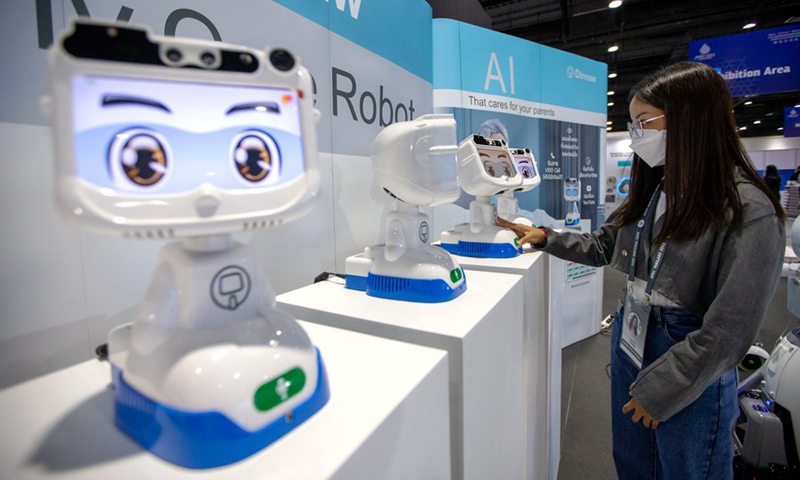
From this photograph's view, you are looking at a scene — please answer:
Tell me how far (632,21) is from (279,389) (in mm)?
7483

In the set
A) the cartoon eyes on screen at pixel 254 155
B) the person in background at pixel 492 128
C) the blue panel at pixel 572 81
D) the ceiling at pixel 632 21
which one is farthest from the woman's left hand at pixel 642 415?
the ceiling at pixel 632 21

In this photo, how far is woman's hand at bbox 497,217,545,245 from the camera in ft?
5.28

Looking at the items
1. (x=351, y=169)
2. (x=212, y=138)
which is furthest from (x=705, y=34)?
A: (x=212, y=138)

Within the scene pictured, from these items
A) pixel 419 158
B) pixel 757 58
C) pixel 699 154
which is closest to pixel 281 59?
pixel 419 158

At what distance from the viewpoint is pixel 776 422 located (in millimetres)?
1623

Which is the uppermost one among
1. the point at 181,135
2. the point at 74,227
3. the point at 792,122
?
the point at 792,122

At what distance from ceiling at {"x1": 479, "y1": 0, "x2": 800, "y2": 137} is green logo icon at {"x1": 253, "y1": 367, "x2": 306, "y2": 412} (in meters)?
6.60

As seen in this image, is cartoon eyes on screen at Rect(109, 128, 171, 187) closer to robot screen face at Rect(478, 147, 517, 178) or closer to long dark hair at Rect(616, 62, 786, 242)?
long dark hair at Rect(616, 62, 786, 242)

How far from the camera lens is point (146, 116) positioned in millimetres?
493

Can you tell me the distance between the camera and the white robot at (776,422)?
159 cm

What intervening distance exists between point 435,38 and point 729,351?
7.76 ft

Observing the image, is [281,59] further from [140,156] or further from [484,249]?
[484,249]

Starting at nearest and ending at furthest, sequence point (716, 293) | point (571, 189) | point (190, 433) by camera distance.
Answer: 1. point (190, 433)
2. point (716, 293)
3. point (571, 189)

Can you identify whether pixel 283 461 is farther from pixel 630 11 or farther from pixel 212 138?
pixel 630 11
